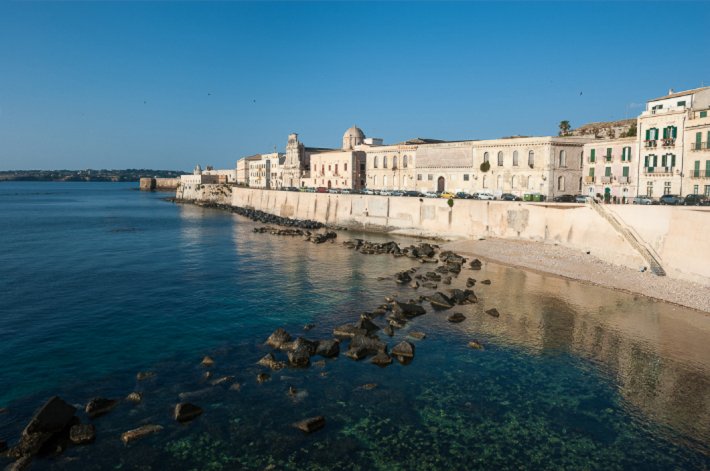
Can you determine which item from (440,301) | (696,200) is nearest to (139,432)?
(440,301)

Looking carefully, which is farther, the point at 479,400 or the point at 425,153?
the point at 425,153

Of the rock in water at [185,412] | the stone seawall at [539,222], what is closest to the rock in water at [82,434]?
the rock in water at [185,412]

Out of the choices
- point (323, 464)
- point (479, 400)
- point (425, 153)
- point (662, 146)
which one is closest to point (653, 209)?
point (662, 146)

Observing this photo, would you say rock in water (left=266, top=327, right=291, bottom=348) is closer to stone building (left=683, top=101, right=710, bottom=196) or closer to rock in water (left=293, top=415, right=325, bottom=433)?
rock in water (left=293, top=415, right=325, bottom=433)

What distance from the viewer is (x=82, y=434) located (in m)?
14.1

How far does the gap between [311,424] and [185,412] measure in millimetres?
4180

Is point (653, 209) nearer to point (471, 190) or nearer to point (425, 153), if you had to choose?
point (471, 190)

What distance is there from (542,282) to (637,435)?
64.9 ft

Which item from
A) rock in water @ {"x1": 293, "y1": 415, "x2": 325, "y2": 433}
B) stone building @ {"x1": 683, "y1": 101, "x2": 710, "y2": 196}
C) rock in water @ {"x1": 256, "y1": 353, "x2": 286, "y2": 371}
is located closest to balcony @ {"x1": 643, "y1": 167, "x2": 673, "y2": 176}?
stone building @ {"x1": 683, "y1": 101, "x2": 710, "y2": 196}

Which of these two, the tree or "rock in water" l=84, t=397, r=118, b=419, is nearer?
"rock in water" l=84, t=397, r=118, b=419

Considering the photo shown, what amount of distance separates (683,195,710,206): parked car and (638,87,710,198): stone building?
117 inches

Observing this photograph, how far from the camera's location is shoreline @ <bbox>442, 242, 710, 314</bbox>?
28.5m

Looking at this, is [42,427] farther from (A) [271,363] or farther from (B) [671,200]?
(B) [671,200]

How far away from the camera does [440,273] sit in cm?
3638
